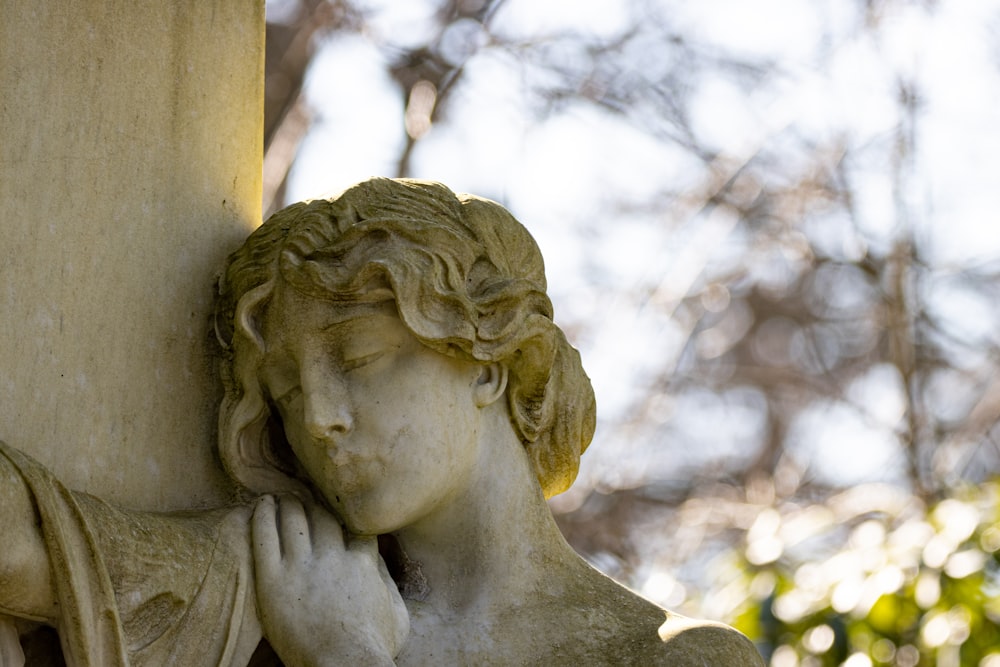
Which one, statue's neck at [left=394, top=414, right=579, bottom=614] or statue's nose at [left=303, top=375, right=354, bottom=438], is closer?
statue's nose at [left=303, top=375, right=354, bottom=438]

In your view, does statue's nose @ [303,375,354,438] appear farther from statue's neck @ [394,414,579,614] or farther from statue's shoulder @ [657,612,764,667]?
statue's shoulder @ [657,612,764,667]

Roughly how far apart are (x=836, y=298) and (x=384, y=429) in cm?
623

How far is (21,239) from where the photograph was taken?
8.23 feet

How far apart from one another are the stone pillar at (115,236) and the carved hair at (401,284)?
0.25ft

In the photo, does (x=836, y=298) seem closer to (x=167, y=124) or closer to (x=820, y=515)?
(x=820, y=515)

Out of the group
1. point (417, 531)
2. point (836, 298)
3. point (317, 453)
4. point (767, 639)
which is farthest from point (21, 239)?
point (836, 298)

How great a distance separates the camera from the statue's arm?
2.26 metres

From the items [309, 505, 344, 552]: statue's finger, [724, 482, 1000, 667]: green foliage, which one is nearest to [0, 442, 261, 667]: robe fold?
[309, 505, 344, 552]: statue's finger

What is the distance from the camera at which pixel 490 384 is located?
108 inches

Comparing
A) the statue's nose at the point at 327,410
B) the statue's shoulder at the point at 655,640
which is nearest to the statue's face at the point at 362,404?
the statue's nose at the point at 327,410

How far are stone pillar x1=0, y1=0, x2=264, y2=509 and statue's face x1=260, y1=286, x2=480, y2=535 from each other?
0.59 feet

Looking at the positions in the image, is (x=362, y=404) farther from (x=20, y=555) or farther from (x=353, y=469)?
(x=20, y=555)

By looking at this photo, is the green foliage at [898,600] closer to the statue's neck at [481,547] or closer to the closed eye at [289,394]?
the statue's neck at [481,547]

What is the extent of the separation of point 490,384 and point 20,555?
0.81 meters
